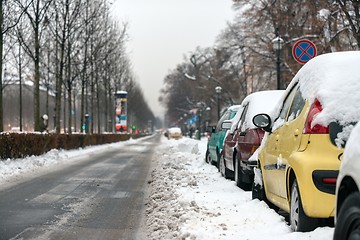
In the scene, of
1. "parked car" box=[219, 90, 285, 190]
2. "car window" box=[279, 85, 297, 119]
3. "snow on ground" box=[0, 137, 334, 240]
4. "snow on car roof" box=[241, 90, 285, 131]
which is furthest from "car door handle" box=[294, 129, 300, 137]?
"snow on car roof" box=[241, 90, 285, 131]

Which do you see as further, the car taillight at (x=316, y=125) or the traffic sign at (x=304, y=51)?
the traffic sign at (x=304, y=51)

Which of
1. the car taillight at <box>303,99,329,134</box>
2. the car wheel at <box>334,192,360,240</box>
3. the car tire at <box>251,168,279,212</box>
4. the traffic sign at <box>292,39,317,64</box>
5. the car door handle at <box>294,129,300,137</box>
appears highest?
the traffic sign at <box>292,39,317,64</box>

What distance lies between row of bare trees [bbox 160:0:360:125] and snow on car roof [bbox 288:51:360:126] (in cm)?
1495

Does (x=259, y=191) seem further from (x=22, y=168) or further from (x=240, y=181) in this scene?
(x=22, y=168)

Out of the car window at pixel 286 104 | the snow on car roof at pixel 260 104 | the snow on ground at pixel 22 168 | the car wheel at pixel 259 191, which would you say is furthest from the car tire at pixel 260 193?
the snow on ground at pixel 22 168

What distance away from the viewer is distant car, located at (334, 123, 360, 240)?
262 cm

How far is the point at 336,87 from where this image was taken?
14.0 feet

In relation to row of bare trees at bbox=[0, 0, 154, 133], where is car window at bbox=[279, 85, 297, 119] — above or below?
below

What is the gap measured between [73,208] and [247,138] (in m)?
3.23

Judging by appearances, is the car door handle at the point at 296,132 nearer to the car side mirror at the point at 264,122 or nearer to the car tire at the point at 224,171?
the car side mirror at the point at 264,122

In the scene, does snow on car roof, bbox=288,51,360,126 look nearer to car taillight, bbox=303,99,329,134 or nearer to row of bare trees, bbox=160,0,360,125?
car taillight, bbox=303,99,329,134

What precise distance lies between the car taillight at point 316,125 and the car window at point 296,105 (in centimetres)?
41

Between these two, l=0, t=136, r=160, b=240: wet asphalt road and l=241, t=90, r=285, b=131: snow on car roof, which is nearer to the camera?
l=0, t=136, r=160, b=240: wet asphalt road

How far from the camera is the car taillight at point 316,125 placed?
13.7 feet
